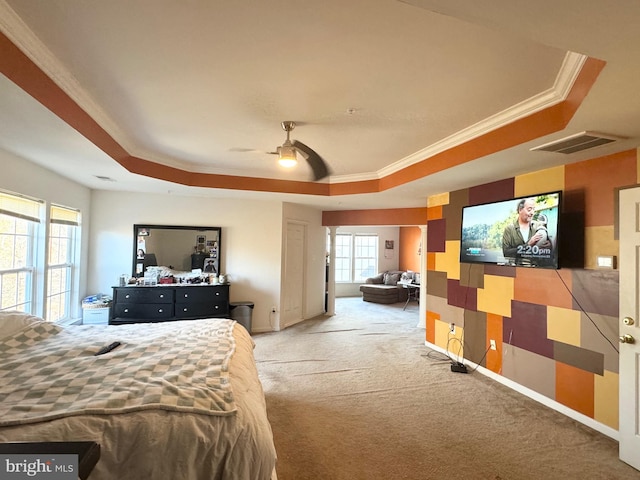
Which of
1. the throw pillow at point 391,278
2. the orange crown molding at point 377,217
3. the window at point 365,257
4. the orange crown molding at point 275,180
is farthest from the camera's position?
the window at point 365,257

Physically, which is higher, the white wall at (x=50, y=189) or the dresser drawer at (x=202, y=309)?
the white wall at (x=50, y=189)

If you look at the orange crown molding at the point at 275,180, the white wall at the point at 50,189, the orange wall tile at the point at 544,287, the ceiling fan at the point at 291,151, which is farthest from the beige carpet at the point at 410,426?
the white wall at the point at 50,189

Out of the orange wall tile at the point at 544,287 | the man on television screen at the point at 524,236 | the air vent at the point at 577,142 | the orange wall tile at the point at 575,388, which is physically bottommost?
the orange wall tile at the point at 575,388

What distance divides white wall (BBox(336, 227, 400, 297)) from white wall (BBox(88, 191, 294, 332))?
430 centimetres

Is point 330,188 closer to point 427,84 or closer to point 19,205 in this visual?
point 427,84

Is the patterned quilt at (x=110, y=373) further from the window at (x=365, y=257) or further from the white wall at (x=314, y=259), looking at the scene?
the window at (x=365, y=257)

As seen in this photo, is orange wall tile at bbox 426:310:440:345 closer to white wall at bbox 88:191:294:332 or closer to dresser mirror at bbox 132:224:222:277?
white wall at bbox 88:191:294:332

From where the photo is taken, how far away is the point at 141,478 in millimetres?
1308

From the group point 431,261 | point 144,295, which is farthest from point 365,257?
point 144,295

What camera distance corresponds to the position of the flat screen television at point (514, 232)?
9.46 ft

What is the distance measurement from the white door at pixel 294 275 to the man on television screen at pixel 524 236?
364cm

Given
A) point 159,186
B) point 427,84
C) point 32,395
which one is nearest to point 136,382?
point 32,395

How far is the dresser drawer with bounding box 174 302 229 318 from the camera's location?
4.99 meters

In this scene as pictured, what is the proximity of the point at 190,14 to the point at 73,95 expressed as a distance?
4.53 feet
